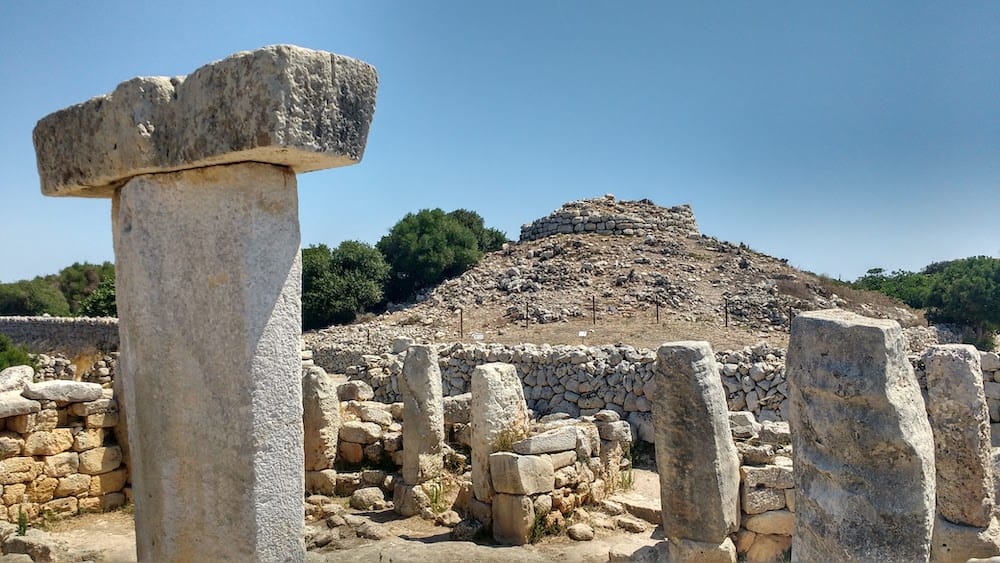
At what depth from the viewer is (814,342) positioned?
382 cm

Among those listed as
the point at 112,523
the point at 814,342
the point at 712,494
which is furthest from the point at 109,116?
the point at 112,523

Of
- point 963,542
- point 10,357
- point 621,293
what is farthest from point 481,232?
point 963,542

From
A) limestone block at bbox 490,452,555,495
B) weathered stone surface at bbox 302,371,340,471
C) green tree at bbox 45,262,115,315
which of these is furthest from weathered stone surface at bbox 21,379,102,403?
green tree at bbox 45,262,115,315

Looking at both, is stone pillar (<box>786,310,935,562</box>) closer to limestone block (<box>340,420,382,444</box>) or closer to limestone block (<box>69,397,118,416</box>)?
limestone block (<box>340,420,382,444</box>)

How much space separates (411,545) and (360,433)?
2850 millimetres

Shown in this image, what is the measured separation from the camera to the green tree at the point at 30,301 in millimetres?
37656

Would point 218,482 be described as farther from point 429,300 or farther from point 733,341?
point 429,300

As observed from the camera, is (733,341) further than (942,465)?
Yes

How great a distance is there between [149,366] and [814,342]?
325 cm

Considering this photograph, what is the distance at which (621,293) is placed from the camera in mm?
23562

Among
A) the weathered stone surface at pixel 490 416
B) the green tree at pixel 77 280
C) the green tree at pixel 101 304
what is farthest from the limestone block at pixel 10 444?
the green tree at pixel 77 280

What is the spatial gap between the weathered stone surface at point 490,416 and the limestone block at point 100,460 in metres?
3.91

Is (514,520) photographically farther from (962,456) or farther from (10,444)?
(10,444)

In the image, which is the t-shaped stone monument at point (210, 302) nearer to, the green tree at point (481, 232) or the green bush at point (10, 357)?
the green bush at point (10, 357)
